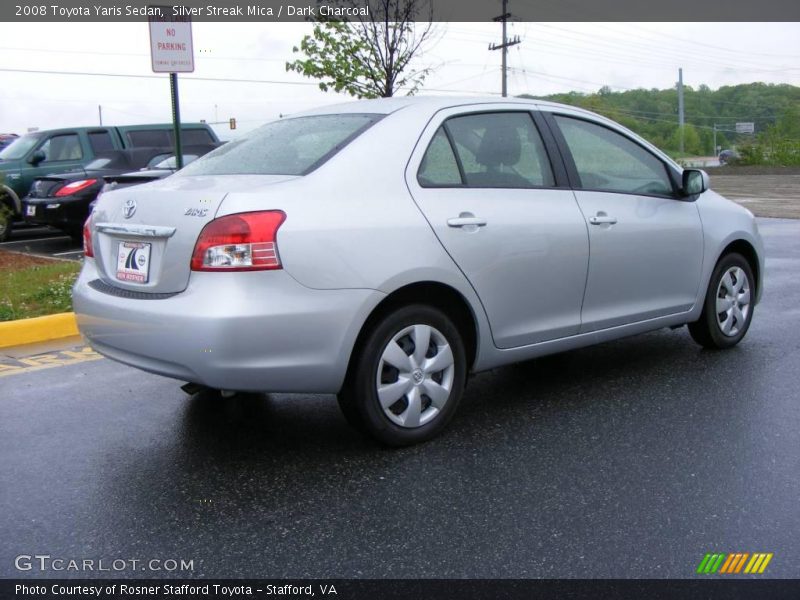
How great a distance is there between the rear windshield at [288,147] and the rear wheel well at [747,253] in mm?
2770

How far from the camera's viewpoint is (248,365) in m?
3.54

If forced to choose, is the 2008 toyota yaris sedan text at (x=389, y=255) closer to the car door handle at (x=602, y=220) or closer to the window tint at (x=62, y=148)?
the car door handle at (x=602, y=220)

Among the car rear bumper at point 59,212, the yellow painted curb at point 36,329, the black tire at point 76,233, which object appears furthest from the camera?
the black tire at point 76,233

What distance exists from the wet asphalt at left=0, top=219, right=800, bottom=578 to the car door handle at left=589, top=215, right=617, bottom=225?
0.98 metres

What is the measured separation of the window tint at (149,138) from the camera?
15.0m

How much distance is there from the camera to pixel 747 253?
5.95m

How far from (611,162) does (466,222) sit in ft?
4.67

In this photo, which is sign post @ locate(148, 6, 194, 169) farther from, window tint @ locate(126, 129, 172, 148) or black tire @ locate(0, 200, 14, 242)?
window tint @ locate(126, 129, 172, 148)

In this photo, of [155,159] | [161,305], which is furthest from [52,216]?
[161,305]

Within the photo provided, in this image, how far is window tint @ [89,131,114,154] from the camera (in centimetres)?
1434

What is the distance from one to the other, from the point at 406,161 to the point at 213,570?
204 cm

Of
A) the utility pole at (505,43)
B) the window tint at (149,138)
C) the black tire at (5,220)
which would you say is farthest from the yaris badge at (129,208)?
the utility pole at (505,43)
